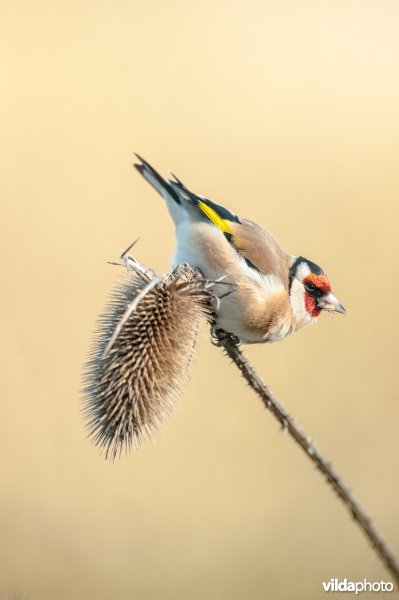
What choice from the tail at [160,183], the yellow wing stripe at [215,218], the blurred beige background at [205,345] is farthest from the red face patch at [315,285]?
the blurred beige background at [205,345]

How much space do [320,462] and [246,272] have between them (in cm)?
145

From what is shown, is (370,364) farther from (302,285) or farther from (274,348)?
(302,285)

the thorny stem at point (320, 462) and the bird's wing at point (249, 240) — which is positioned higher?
the bird's wing at point (249, 240)

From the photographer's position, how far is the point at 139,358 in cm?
284

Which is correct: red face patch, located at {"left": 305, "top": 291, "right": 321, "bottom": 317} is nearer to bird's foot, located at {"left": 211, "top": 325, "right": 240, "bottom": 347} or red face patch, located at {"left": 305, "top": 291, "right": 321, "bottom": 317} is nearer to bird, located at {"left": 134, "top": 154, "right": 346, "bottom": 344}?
bird, located at {"left": 134, "top": 154, "right": 346, "bottom": 344}

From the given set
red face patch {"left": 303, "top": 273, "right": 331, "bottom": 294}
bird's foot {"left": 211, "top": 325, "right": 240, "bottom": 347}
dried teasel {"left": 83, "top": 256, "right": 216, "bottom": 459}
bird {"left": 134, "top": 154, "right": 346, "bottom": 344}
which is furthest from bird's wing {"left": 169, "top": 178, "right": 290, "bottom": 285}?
dried teasel {"left": 83, "top": 256, "right": 216, "bottom": 459}

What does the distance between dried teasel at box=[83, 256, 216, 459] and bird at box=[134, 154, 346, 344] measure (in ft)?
1.70

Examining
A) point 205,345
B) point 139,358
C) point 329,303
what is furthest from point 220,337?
point 205,345

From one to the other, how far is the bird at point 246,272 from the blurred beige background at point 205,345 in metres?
1.79

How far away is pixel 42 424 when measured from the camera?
6250 millimetres

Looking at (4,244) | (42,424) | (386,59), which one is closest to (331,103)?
(386,59)

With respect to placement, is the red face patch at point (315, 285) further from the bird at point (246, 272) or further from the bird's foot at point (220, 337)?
the bird's foot at point (220, 337)

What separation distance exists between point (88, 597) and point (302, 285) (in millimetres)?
2945

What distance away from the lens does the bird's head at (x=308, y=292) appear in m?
3.85
